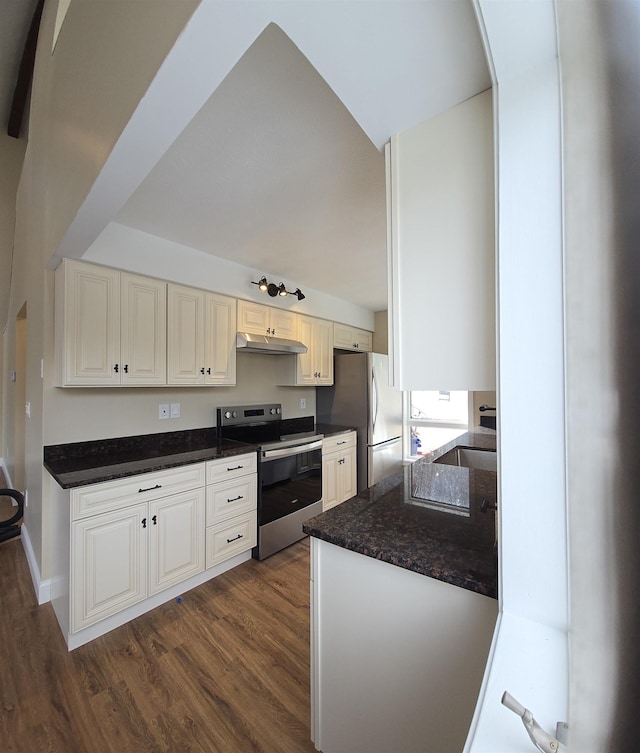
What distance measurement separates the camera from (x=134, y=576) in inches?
75.1

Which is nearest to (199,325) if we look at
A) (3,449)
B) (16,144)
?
(16,144)

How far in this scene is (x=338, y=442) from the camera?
3.47 metres

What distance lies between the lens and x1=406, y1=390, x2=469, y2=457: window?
4.14 meters

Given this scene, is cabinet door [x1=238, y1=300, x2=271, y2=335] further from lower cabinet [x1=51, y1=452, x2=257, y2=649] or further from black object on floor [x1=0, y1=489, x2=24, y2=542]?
black object on floor [x1=0, y1=489, x2=24, y2=542]

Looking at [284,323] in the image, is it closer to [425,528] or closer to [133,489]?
[133,489]

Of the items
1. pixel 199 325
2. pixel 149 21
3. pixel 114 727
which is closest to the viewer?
pixel 149 21

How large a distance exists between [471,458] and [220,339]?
2194mm

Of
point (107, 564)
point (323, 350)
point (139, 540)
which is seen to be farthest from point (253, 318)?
point (107, 564)

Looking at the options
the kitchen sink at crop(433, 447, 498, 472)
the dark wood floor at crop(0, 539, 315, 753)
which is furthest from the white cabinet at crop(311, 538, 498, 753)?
the kitchen sink at crop(433, 447, 498, 472)

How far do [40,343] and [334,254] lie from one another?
2193 mm

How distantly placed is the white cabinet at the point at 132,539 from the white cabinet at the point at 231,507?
78 mm

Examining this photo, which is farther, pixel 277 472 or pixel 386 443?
pixel 386 443

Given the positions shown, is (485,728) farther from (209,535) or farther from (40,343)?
(40,343)

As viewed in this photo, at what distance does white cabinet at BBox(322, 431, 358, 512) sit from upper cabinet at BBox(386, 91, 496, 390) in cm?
246
